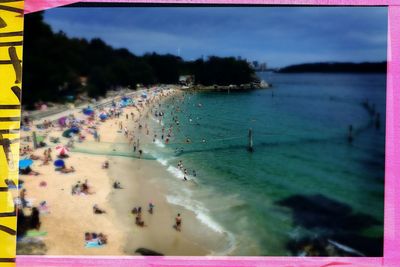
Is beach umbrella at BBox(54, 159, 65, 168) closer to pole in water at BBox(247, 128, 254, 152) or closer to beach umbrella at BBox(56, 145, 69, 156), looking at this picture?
beach umbrella at BBox(56, 145, 69, 156)

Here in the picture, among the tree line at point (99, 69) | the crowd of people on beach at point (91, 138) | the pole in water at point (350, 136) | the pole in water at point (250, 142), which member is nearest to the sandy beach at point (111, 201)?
the crowd of people on beach at point (91, 138)

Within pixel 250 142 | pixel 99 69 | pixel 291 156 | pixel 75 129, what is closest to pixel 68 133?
pixel 75 129

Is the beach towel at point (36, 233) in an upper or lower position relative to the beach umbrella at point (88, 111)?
lower

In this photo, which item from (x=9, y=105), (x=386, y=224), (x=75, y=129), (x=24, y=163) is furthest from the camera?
(x=75, y=129)

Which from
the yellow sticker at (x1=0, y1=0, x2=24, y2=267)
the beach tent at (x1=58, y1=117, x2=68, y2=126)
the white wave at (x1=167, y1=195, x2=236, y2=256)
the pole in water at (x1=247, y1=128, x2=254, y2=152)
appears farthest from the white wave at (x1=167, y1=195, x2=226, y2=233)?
the yellow sticker at (x1=0, y1=0, x2=24, y2=267)

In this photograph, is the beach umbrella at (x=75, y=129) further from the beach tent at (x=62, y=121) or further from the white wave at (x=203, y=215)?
the white wave at (x=203, y=215)

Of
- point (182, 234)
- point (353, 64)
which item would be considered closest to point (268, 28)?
point (353, 64)

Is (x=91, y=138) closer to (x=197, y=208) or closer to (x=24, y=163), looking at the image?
(x=24, y=163)
